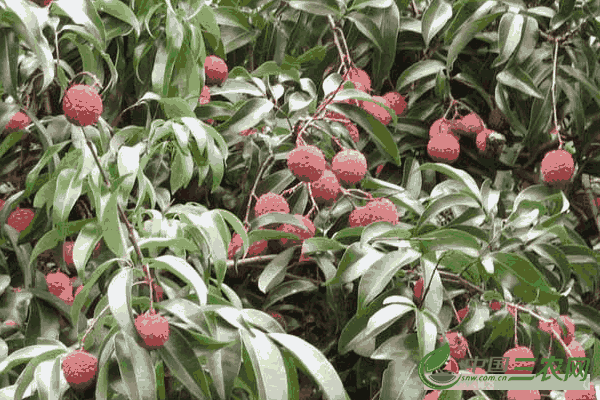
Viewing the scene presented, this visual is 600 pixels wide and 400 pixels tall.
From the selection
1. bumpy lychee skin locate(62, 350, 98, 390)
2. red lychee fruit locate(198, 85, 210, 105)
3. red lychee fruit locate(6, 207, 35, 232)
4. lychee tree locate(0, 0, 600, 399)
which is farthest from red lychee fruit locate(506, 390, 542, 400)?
red lychee fruit locate(6, 207, 35, 232)

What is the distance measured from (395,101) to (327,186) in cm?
36

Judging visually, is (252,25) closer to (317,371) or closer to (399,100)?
(399,100)

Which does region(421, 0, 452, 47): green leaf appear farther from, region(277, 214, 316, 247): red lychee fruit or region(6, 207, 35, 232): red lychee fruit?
region(6, 207, 35, 232): red lychee fruit

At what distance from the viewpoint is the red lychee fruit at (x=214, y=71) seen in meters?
1.21

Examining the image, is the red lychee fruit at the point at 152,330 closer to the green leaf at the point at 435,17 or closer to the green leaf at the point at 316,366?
the green leaf at the point at 316,366

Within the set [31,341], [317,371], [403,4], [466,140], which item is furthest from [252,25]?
[317,371]

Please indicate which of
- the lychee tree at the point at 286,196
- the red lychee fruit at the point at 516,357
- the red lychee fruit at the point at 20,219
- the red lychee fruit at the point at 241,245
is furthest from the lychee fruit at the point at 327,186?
the red lychee fruit at the point at 20,219

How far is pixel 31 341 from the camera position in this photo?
1.06 m

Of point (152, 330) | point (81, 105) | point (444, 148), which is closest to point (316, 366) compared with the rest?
A: point (152, 330)

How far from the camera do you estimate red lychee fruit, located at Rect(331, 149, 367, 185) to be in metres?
1.08

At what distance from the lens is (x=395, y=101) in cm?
137

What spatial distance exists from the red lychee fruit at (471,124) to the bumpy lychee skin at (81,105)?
0.72 metres

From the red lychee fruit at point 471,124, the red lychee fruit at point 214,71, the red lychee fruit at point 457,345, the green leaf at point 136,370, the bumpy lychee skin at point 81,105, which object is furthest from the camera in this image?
the red lychee fruit at point 471,124

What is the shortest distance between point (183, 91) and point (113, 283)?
1.50 feet
